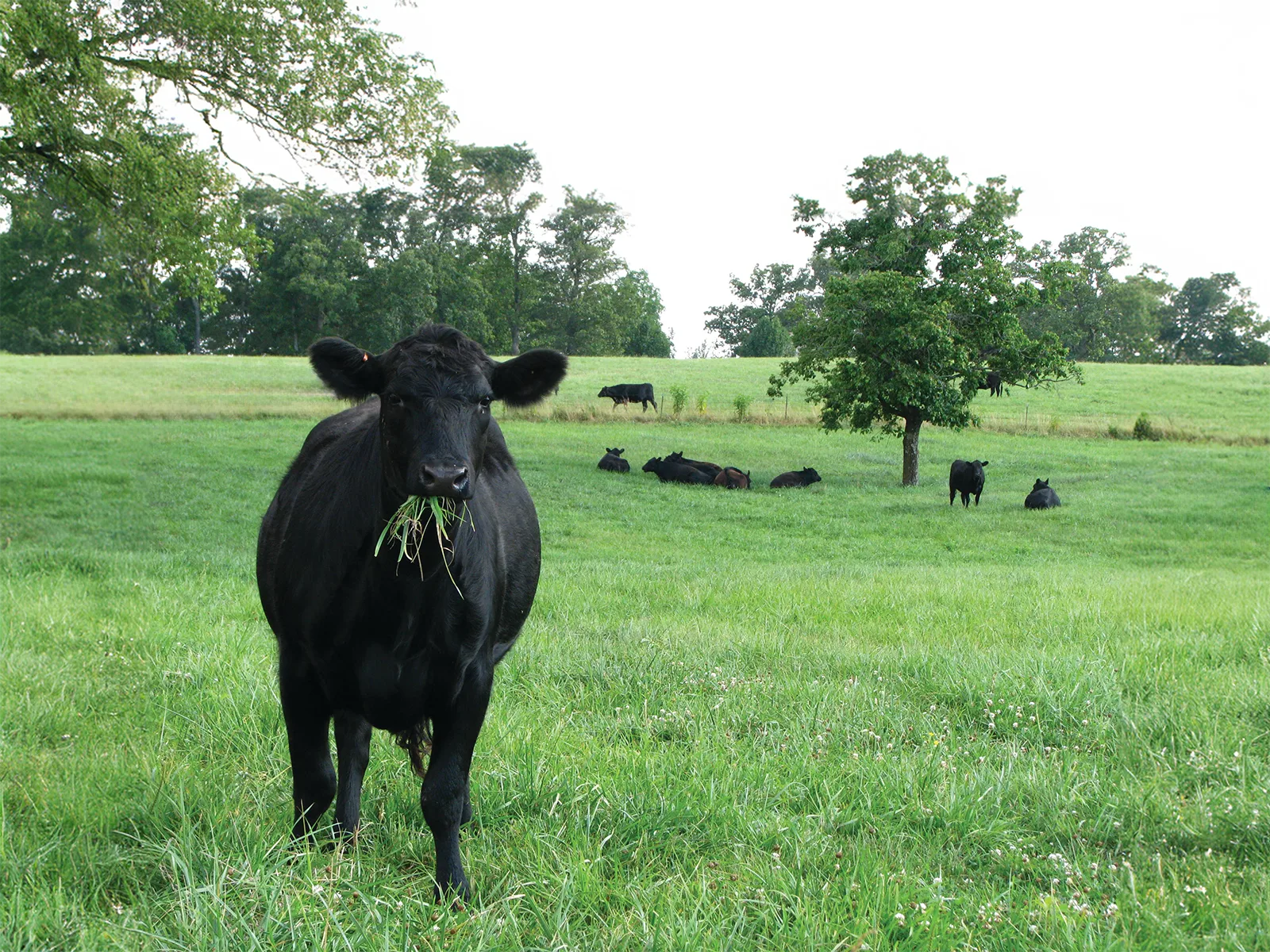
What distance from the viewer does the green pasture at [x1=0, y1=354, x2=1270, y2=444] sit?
36.4 m

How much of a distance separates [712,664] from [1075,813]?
2.81m

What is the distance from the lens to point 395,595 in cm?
350

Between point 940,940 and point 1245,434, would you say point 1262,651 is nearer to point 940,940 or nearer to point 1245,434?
point 940,940

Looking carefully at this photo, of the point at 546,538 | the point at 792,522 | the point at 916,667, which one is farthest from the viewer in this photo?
the point at 792,522

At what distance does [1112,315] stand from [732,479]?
80.3m

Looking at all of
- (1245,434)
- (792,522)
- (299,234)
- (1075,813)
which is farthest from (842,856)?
(299,234)

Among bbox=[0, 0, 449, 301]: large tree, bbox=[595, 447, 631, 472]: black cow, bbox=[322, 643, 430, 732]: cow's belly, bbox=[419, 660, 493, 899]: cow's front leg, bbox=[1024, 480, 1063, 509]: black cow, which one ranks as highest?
bbox=[0, 0, 449, 301]: large tree

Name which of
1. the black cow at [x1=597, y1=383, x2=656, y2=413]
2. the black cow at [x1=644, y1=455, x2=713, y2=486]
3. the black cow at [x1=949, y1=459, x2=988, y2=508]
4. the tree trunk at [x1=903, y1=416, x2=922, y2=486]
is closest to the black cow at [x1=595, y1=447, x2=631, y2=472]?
the black cow at [x1=644, y1=455, x2=713, y2=486]

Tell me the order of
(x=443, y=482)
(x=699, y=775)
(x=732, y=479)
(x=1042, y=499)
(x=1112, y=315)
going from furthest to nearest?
1. (x=1112, y=315)
2. (x=732, y=479)
3. (x=1042, y=499)
4. (x=699, y=775)
5. (x=443, y=482)

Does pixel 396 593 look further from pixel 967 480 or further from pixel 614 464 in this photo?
pixel 614 464

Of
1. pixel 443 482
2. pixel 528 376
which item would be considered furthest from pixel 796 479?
pixel 443 482

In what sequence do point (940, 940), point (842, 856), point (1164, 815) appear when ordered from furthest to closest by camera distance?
point (1164, 815) → point (842, 856) → point (940, 940)

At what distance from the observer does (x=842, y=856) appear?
363 centimetres

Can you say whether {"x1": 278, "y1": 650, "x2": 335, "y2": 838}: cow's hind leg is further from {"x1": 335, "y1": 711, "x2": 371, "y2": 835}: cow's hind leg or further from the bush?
the bush
